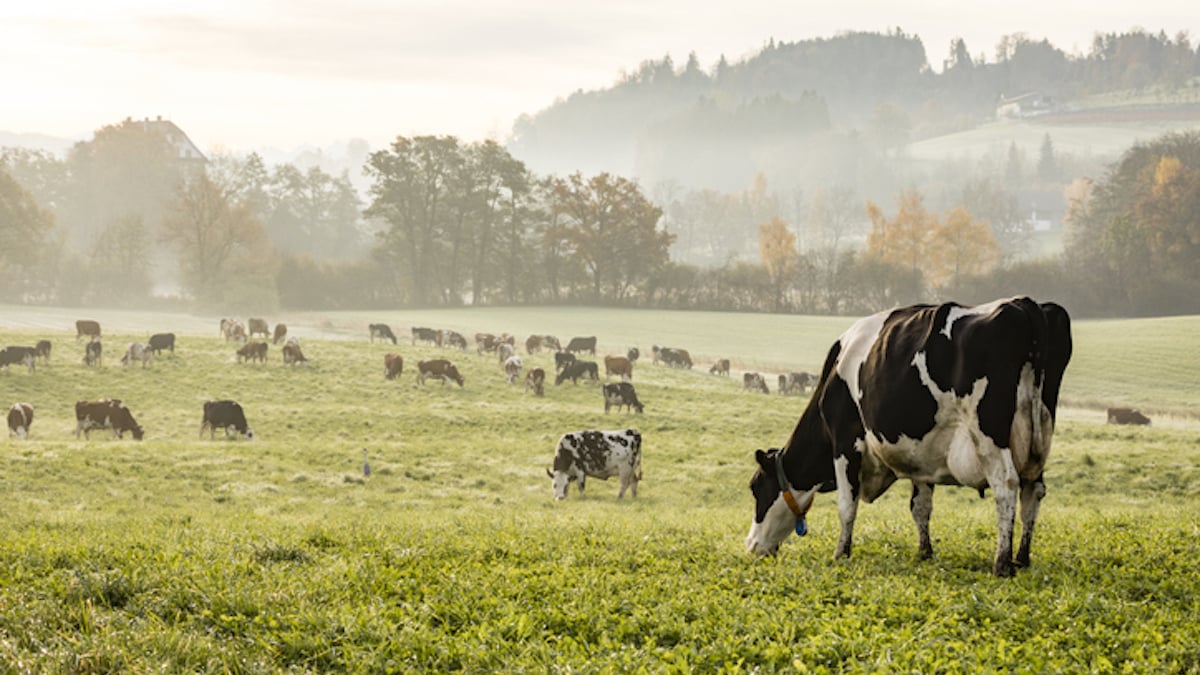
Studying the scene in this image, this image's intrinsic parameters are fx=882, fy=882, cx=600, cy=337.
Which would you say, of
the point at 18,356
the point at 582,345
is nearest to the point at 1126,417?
the point at 582,345

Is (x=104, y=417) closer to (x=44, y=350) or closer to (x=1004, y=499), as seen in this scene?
(x=44, y=350)

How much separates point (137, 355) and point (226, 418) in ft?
45.2

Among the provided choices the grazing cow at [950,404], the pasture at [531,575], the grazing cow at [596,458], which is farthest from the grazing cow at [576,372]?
the grazing cow at [950,404]

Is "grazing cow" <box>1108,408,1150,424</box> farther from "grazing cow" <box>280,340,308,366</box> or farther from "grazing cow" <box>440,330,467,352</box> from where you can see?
"grazing cow" <box>280,340,308,366</box>

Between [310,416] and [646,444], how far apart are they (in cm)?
1248

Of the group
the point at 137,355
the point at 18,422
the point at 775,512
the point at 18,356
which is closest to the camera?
the point at 775,512

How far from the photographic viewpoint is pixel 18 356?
35281 mm

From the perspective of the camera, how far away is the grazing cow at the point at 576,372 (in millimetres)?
40228

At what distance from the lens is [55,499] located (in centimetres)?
1748

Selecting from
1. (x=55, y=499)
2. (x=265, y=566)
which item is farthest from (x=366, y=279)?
(x=265, y=566)

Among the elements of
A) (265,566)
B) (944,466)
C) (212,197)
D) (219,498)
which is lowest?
(219,498)

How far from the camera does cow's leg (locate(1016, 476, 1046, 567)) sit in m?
7.69

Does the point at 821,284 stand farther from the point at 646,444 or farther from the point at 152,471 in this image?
the point at 152,471

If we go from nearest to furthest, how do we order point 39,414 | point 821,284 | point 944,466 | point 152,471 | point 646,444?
point 944,466
point 152,471
point 646,444
point 39,414
point 821,284
